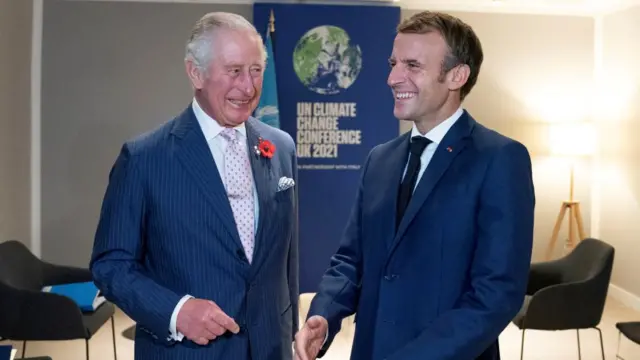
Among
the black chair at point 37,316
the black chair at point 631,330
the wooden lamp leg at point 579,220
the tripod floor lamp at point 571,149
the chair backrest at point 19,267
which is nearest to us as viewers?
the black chair at point 37,316

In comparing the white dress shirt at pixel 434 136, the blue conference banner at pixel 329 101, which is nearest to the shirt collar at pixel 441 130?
the white dress shirt at pixel 434 136

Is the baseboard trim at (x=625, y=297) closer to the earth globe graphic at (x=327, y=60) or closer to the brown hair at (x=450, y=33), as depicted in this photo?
the earth globe graphic at (x=327, y=60)

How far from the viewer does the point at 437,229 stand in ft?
5.65

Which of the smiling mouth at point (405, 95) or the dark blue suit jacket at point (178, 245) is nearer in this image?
the smiling mouth at point (405, 95)

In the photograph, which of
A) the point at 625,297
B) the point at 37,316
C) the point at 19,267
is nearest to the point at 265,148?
the point at 37,316

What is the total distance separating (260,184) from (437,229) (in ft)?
1.98

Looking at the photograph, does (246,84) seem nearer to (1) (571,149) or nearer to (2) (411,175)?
(2) (411,175)

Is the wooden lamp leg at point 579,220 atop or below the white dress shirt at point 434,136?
below

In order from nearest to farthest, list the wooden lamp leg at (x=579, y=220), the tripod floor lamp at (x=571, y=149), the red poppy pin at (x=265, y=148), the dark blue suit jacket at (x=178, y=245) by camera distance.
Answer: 1. the dark blue suit jacket at (x=178, y=245)
2. the red poppy pin at (x=265, y=148)
3. the tripod floor lamp at (x=571, y=149)
4. the wooden lamp leg at (x=579, y=220)

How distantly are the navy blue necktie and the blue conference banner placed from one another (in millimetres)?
4726

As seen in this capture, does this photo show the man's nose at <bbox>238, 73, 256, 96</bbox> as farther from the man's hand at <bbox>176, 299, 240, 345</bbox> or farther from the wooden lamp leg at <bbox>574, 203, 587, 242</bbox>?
the wooden lamp leg at <bbox>574, 203, 587, 242</bbox>

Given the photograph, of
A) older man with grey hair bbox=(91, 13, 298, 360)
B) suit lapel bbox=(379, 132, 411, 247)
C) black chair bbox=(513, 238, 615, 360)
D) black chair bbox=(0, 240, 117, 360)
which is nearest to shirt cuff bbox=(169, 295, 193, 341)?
older man with grey hair bbox=(91, 13, 298, 360)

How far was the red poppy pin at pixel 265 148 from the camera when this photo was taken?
85.0 inches

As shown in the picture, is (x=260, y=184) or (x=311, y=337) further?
(x=260, y=184)
